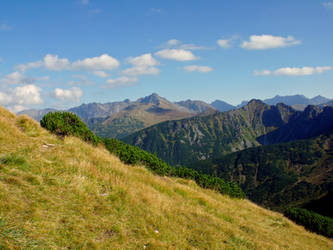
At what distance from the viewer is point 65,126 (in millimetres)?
19281

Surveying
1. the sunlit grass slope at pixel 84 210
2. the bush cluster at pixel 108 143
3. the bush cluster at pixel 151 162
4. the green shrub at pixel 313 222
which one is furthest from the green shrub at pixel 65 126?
the green shrub at pixel 313 222

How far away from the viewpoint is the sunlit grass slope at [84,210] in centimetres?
715

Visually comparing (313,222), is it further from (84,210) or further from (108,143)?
(84,210)

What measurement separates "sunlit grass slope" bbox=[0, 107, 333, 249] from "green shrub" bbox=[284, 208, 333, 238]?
51.1ft

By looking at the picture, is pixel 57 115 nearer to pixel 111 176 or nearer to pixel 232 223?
pixel 111 176

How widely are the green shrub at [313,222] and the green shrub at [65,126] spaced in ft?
81.1

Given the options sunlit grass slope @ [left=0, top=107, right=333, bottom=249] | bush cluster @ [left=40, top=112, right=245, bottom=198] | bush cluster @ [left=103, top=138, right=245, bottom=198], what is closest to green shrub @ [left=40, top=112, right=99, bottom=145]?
bush cluster @ [left=40, top=112, right=245, bottom=198]

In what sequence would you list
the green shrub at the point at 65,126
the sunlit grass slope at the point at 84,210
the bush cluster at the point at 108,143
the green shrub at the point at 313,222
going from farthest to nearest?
the green shrub at the point at 313,222 → the bush cluster at the point at 108,143 → the green shrub at the point at 65,126 → the sunlit grass slope at the point at 84,210

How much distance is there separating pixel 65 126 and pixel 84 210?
485 inches

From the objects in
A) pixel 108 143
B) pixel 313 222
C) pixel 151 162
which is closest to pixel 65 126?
pixel 108 143

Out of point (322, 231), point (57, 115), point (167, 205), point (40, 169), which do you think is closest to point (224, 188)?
point (322, 231)

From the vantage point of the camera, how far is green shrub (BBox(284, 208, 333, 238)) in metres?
24.8

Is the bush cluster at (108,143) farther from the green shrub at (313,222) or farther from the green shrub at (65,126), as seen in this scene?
the green shrub at (313,222)

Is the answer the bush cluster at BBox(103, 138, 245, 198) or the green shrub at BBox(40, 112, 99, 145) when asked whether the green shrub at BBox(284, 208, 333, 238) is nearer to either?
the bush cluster at BBox(103, 138, 245, 198)
